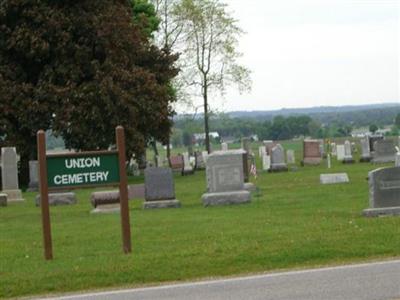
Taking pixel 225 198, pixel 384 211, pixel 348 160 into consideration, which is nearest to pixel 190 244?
pixel 384 211

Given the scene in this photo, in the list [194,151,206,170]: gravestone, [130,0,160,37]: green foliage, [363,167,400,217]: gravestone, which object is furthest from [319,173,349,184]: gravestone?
[130,0,160,37]: green foliage

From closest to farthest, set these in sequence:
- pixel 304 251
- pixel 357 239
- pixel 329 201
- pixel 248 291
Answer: pixel 248 291 < pixel 304 251 < pixel 357 239 < pixel 329 201

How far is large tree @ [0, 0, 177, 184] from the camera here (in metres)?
39.6

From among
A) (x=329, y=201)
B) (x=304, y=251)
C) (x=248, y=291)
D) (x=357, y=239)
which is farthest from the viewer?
(x=329, y=201)

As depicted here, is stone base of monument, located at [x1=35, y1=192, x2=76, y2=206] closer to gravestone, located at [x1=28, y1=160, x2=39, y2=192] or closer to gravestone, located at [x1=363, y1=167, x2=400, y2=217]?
gravestone, located at [x1=28, y1=160, x2=39, y2=192]

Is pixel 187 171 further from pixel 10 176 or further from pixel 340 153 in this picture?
pixel 10 176

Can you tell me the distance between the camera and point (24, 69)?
4184cm

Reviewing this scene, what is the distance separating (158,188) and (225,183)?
1668 mm

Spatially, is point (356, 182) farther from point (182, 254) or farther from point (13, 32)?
point (13, 32)

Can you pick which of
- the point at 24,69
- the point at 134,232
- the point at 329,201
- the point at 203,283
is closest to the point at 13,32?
the point at 24,69

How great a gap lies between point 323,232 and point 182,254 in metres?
2.80

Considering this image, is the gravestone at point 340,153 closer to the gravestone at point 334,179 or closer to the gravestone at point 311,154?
the gravestone at point 311,154

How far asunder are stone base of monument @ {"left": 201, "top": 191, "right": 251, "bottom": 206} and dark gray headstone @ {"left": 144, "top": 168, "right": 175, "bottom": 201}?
38.9 inches

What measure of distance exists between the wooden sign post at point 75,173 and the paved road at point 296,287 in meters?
2.66
